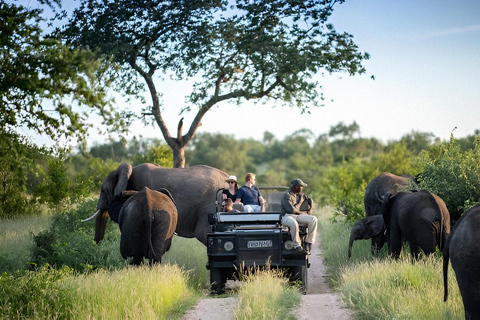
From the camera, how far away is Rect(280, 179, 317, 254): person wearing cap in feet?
39.7

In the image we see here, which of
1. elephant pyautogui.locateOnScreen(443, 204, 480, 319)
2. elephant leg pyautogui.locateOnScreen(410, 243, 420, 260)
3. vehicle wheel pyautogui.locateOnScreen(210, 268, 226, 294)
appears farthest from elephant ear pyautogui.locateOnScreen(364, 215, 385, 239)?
elephant pyautogui.locateOnScreen(443, 204, 480, 319)

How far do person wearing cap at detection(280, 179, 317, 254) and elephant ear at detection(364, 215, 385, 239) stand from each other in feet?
7.85

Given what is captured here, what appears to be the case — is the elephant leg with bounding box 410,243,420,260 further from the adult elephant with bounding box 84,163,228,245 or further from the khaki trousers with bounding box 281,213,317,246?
the adult elephant with bounding box 84,163,228,245

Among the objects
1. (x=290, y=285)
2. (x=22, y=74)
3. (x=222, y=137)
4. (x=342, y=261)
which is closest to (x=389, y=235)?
(x=342, y=261)

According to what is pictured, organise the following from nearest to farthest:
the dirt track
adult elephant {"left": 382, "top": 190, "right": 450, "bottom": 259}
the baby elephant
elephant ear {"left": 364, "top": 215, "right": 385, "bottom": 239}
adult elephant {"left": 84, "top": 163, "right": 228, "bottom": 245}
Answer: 1. the dirt track
2. the baby elephant
3. adult elephant {"left": 382, "top": 190, "right": 450, "bottom": 259}
4. elephant ear {"left": 364, "top": 215, "right": 385, "bottom": 239}
5. adult elephant {"left": 84, "top": 163, "right": 228, "bottom": 245}

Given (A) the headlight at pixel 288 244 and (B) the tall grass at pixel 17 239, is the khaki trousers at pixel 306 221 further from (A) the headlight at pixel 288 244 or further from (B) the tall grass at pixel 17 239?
(B) the tall grass at pixel 17 239

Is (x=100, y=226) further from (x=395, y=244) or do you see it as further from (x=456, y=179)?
(x=456, y=179)

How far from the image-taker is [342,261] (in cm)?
1557

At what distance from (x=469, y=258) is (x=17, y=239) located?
43.4 feet

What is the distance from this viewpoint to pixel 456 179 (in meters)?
14.9

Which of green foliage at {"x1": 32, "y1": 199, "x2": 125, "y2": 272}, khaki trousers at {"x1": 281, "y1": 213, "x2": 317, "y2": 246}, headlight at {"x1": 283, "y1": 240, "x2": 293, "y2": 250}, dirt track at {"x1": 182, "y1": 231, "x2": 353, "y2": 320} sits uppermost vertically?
khaki trousers at {"x1": 281, "y1": 213, "x2": 317, "y2": 246}

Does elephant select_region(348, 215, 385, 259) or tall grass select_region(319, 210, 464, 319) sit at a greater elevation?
elephant select_region(348, 215, 385, 259)

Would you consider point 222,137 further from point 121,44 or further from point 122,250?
point 122,250

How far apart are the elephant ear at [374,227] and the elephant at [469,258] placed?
7471 millimetres
